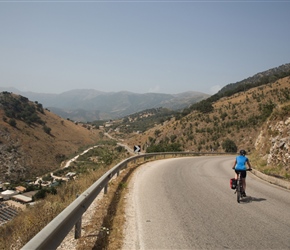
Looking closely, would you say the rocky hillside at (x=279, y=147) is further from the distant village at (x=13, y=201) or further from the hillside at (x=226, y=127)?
the hillside at (x=226, y=127)

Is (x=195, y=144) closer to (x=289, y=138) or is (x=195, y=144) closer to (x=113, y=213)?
(x=289, y=138)

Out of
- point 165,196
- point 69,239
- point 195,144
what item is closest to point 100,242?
point 69,239

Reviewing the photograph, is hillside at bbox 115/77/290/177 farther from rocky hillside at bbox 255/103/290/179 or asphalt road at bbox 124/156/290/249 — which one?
asphalt road at bbox 124/156/290/249

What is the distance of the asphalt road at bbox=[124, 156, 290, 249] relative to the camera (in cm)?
516

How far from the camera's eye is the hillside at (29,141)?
65875 millimetres

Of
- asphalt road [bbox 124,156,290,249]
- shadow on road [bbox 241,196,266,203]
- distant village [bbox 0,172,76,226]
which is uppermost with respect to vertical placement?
asphalt road [bbox 124,156,290,249]

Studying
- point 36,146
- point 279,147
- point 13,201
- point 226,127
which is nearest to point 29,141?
point 36,146

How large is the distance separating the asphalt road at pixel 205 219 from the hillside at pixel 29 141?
54680 mm

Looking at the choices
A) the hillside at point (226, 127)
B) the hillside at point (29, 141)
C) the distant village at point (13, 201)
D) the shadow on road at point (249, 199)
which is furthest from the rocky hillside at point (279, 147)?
the hillside at point (29, 141)

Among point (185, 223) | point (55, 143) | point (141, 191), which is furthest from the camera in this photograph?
point (55, 143)

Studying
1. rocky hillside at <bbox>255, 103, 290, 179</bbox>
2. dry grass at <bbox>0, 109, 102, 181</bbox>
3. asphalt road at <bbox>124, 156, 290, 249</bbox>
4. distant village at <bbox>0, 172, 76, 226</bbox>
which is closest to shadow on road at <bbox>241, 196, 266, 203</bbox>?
asphalt road at <bbox>124, 156, 290, 249</bbox>

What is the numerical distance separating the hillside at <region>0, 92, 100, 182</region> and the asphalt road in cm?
5468

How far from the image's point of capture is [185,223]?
6.32m

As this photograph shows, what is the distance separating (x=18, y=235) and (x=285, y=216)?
20.1 ft
